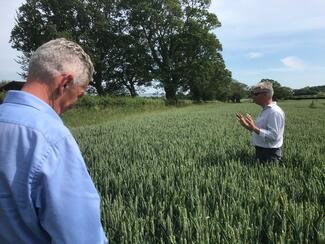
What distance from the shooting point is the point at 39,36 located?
45812mm

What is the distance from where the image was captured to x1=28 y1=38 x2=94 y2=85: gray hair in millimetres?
1845

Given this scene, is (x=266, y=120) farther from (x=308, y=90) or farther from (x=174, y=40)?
(x=308, y=90)

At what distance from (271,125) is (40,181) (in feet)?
15.1

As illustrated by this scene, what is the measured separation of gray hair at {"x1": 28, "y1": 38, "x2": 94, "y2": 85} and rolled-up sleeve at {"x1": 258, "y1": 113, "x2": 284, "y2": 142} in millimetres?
4228

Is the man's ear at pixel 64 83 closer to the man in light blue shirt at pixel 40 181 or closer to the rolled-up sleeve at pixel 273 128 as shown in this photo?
the man in light blue shirt at pixel 40 181

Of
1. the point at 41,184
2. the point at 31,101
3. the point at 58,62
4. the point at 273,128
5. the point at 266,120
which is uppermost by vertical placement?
the point at 58,62

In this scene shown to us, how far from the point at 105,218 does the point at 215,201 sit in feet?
3.97

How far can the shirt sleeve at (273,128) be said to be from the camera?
19.0ft

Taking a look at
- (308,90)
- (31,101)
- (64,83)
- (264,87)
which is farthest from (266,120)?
(308,90)

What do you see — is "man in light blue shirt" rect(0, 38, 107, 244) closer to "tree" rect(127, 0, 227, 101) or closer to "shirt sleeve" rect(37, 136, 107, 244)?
"shirt sleeve" rect(37, 136, 107, 244)

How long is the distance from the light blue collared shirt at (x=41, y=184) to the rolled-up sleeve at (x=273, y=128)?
14.3 ft

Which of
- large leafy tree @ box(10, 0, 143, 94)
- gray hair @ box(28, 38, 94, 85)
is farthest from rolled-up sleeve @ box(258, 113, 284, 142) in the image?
large leafy tree @ box(10, 0, 143, 94)

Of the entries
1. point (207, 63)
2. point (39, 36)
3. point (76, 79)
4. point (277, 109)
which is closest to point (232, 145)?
point (277, 109)

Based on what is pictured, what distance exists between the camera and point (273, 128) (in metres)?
5.80
